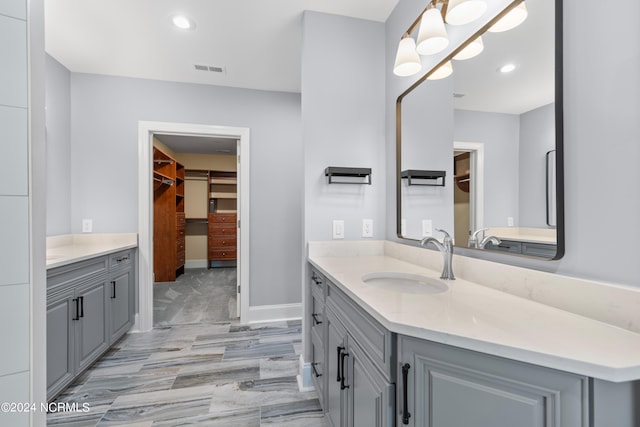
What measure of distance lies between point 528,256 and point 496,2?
104 cm

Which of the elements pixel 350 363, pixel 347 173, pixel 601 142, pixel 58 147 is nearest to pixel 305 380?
pixel 350 363

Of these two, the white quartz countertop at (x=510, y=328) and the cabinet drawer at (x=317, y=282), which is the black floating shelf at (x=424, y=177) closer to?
the white quartz countertop at (x=510, y=328)

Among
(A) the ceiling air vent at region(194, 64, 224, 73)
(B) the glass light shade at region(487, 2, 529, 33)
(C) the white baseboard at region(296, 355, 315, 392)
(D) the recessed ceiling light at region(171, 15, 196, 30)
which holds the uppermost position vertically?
(D) the recessed ceiling light at region(171, 15, 196, 30)

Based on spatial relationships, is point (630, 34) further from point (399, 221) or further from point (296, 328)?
point (296, 328)

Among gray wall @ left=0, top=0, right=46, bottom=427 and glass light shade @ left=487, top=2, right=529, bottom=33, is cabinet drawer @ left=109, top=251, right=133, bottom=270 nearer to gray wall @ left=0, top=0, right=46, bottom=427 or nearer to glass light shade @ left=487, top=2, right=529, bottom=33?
gray wall @ left=0, top=0, right=46, bottom=427

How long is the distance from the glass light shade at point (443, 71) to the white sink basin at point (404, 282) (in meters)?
1.06

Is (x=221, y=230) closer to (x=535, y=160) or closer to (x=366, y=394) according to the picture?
(x=366, y=394)

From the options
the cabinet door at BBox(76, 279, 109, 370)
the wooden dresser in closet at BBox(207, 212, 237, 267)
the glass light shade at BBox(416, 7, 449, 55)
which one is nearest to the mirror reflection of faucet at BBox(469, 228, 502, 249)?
the glass light shade at BBox(416, 7, 449, 55)

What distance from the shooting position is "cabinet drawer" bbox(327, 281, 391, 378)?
2.75 ft

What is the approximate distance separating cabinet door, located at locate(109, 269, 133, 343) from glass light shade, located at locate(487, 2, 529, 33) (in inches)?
122

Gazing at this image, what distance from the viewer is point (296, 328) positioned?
2.86 meters

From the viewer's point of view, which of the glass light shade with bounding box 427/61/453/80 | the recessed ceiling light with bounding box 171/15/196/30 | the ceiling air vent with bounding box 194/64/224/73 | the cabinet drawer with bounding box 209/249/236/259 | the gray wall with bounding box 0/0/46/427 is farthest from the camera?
the cabinet drawer with bounding box 209/249/236/259

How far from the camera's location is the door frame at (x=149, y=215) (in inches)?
110

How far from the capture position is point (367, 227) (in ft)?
6.57
